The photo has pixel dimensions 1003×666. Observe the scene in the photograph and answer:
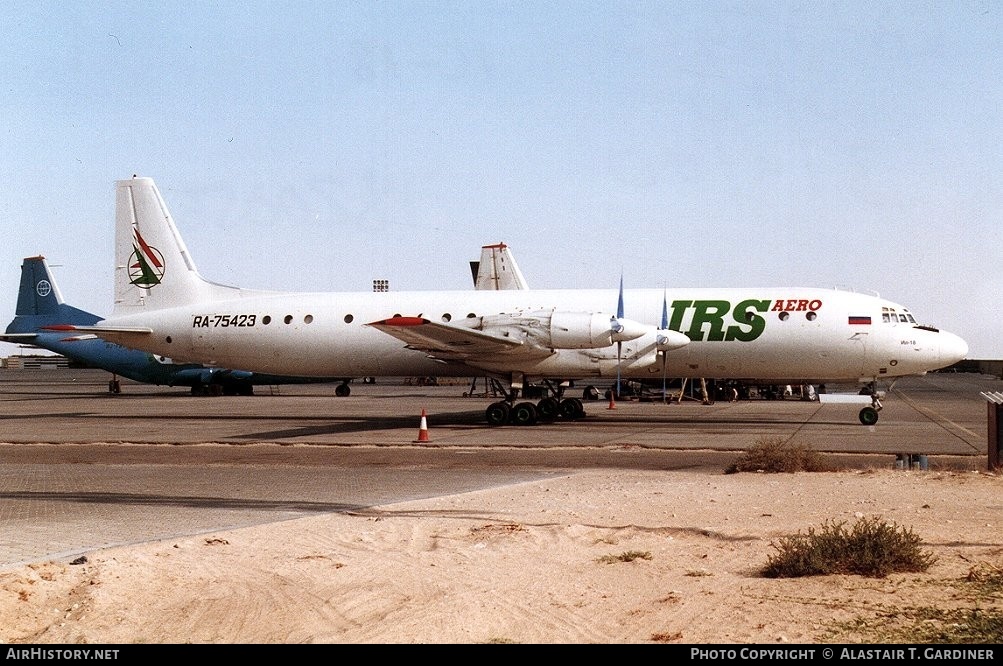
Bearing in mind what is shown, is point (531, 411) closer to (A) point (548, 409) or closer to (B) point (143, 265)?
(A) point (548, 409)

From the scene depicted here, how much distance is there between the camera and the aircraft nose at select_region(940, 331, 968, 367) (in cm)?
2702

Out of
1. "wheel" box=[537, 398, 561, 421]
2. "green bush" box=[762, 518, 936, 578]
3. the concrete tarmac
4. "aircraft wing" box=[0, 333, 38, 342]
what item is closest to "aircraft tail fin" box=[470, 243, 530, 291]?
the concrete tarmac

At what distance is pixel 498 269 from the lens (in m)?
46.9

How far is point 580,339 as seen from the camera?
27016 millimetres

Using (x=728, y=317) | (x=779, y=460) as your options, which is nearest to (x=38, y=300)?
(x=728, y=317)

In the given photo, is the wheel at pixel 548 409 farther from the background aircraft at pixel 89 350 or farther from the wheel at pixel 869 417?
the background aircraft at pixel 89 350

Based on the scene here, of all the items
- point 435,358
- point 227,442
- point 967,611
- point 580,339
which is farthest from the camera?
point 435,358

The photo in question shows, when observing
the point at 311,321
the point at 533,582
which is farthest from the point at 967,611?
the point at 311,321

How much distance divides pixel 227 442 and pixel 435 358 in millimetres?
7802

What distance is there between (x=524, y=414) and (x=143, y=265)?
15337 mm

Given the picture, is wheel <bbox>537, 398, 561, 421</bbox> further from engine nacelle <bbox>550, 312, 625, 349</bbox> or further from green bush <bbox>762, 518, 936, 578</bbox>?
green bush <bbox>762, 518, 936, 578</bbox>

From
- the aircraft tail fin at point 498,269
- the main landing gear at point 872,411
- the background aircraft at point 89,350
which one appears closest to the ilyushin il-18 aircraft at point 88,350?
the background aircraft at point 89,350

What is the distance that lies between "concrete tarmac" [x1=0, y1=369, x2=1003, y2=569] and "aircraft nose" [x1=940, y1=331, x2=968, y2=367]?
209 cm

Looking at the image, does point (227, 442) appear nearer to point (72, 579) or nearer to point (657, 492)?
point (657, 492)
